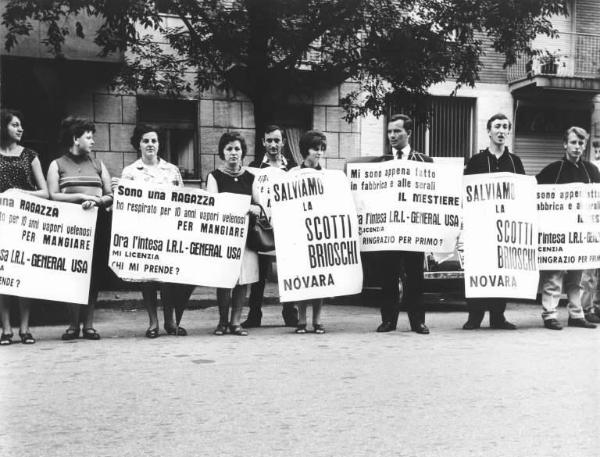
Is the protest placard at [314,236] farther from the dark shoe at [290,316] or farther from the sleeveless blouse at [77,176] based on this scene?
the sleeveless blouse at [77,176]

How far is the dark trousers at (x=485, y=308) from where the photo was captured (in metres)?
7.92

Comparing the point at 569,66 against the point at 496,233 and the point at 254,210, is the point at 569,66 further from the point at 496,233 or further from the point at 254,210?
the point at 254,210

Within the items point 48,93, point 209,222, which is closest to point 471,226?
point 209,222

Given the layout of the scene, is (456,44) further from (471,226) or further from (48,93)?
(48,93)

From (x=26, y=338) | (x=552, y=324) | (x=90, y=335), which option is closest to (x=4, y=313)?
(x=26, y=338)

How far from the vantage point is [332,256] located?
24.8 feet

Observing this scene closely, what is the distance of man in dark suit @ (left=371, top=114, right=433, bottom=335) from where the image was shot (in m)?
7.56

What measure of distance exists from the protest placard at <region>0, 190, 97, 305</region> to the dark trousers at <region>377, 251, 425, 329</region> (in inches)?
108

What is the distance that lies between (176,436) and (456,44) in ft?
33.6

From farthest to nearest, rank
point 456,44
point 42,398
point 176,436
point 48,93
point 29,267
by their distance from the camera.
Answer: point 48,93
point 456,44
point 29,267
point 42,398
point 176,436

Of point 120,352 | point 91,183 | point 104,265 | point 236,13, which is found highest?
point 236,13

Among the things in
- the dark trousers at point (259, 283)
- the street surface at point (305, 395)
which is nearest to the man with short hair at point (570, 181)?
the street surface at point (305, 395)

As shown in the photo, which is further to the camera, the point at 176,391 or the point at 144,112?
the point at 144,112

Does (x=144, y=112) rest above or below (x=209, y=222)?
above
